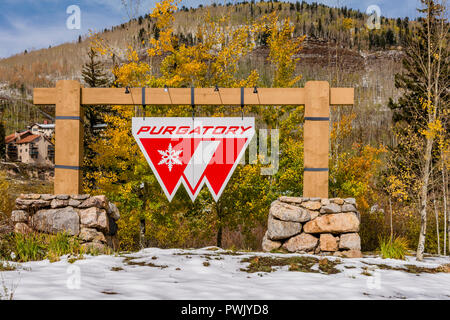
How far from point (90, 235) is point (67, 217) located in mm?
554

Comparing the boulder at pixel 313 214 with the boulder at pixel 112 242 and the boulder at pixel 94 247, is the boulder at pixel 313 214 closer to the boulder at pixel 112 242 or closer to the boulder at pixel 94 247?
the boulder at pixel 94 247

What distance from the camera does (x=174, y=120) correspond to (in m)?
7.21

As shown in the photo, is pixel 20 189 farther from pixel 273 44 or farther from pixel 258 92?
pixel 258 92

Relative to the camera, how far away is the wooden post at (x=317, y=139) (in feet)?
23.2

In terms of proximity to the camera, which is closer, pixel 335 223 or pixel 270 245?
pixel 335 223

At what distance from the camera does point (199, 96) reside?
289 inches

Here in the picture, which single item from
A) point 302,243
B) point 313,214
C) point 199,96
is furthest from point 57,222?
point 313,214

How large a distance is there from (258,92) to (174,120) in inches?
69.8

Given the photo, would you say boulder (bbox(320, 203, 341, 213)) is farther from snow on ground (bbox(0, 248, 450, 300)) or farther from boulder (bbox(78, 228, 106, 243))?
boulder (bbox(78, 228, 106, 243))

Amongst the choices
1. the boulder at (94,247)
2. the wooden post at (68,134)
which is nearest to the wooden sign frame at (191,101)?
the wooden post at (68,134)

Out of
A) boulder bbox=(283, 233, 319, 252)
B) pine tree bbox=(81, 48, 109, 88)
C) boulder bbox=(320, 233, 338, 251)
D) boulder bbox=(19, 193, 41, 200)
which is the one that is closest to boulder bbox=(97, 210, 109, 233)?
boulder bbox=(19, 193, 41, 200)

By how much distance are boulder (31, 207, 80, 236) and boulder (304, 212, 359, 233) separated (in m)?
4.36

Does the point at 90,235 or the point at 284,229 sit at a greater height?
the point at 284,229

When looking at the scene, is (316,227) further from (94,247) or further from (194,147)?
(94,247)
